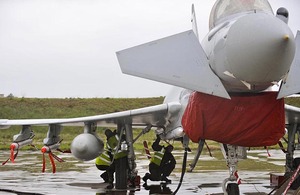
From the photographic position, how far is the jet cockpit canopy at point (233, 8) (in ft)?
22.0

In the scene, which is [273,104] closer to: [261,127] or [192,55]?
[261,127]

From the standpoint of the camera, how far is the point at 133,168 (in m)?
12.4

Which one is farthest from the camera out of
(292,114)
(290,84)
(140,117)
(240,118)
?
(140,117)

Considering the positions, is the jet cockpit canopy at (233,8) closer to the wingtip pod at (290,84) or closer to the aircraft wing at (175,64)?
the aircraft wing at (175,64)

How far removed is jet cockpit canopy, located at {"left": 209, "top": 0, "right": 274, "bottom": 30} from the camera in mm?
6695

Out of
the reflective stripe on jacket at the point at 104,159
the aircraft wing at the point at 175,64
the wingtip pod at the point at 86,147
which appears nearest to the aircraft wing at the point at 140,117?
the wingtip pod at the point at 86,147

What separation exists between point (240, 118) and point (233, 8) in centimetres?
145

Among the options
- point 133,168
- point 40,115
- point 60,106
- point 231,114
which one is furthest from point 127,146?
point 60,106

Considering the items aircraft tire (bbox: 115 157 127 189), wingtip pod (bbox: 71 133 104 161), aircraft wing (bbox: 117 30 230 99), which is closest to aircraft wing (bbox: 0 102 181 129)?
wingtip pod (bbox: 71 133 104 161)

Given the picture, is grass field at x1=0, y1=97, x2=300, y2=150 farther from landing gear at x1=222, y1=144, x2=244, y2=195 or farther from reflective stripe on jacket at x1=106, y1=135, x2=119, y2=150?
landing gear at x1=222, y1=144, x2=244, y2=195

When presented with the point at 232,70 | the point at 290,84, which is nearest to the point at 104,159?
the point at 290,84

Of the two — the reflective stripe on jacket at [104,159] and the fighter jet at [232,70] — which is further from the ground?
the fighter jet at [232,70]

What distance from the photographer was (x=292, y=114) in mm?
10844

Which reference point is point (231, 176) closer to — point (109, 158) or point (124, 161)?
point (124, 161)
